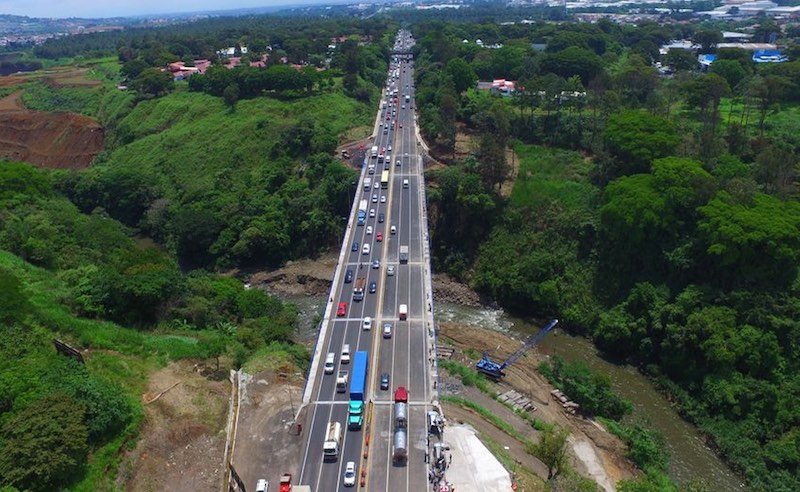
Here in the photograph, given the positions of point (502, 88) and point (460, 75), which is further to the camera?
point (502, 88)

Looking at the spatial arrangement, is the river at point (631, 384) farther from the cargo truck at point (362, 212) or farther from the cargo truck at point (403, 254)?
the cargo truck at point (362, 212)

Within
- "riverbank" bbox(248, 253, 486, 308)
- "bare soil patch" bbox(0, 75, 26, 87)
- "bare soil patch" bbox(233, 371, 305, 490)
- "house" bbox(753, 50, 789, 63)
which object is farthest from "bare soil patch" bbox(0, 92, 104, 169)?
"house" bbox(753, 50, 789, 63)

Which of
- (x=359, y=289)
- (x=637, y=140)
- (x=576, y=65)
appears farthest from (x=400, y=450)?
(x=576, y=65)

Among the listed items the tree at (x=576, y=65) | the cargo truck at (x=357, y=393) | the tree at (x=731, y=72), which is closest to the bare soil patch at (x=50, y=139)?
the cargo truck at (x=357, y=393)

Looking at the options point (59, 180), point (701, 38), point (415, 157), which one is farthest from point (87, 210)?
point (701, 38)

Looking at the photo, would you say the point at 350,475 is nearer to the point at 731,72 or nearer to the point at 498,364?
the point at 498,364

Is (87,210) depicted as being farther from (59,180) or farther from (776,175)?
(776,175)
